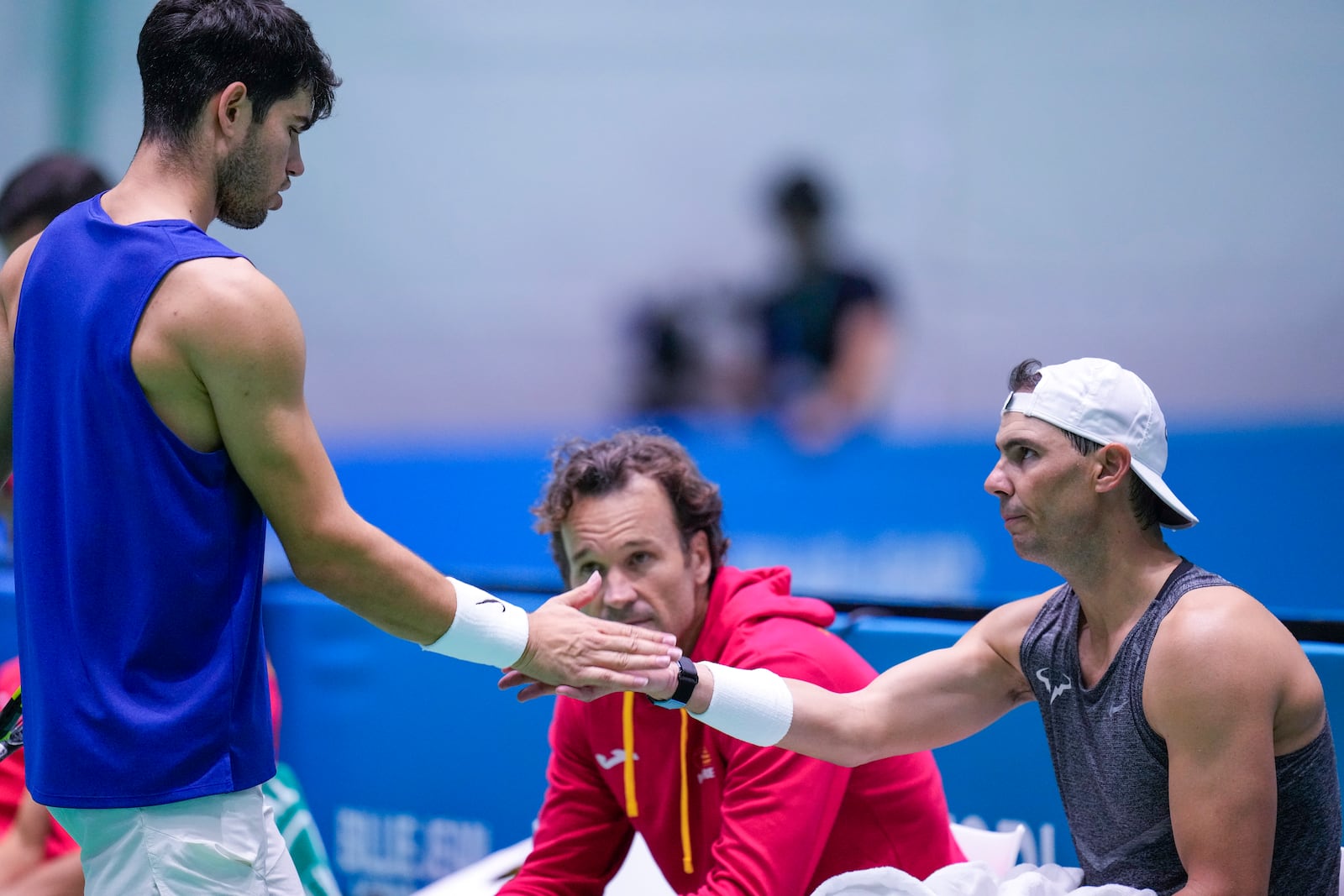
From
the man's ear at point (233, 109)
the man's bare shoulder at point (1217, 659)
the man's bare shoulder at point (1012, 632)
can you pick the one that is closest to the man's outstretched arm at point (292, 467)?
the man's ear at point (233, 109)

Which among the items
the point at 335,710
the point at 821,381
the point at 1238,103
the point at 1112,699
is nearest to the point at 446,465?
the point at 335,710

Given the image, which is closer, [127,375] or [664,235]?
[127,375]

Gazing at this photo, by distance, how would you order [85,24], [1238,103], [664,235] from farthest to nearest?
[85,24] → [664,235] → [1238,103]

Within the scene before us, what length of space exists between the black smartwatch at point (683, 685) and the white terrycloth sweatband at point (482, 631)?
28 centimetres

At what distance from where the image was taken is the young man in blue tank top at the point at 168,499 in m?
1.39

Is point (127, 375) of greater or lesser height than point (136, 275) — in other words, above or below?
below

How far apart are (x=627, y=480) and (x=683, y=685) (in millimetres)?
403

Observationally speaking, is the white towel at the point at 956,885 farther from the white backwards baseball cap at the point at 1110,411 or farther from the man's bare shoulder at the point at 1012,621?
the white backwards baseball cap at the point at 1110,411

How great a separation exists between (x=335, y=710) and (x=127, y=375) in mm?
2236

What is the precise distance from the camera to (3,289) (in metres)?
1.60

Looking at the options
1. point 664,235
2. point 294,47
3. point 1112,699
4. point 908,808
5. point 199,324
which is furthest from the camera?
point 664,235

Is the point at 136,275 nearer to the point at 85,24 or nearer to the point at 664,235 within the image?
the point at 664,235

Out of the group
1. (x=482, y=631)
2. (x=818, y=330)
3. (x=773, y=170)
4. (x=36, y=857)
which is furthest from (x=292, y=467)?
(x=773, y=170)

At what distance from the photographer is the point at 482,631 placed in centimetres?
165
